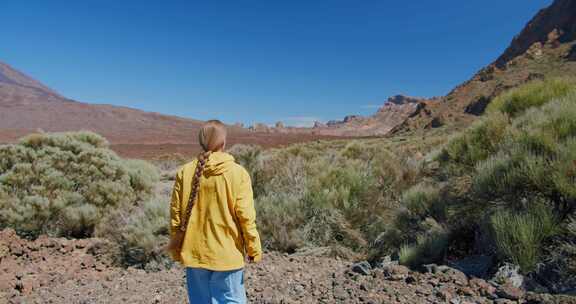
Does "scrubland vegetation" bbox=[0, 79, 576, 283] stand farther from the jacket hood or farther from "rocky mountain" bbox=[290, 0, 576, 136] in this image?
"rocky mountain" bbox=[290, 0, 576, 136]

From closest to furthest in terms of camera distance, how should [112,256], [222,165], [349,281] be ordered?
[222,165] → [349,281] → [112,256]

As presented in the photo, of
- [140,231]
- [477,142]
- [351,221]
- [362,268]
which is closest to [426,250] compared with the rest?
[362,268]

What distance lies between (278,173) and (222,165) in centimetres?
496

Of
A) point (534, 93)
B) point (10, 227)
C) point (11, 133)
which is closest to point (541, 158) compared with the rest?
point (534, 93)

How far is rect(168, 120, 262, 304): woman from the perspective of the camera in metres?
2.53

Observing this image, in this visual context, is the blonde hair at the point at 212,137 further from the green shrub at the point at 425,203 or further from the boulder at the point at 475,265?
the green shrub at the point at 425,203

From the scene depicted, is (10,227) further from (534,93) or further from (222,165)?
(534,93)

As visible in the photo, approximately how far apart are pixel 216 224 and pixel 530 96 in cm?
716

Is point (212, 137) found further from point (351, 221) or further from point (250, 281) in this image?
point (351, 221)

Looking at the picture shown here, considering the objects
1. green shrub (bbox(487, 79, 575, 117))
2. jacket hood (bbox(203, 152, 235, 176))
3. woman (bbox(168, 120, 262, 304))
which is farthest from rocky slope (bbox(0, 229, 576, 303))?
green shrub (bbox(487, 79, 575, 117))

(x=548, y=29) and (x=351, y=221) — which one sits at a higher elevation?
(x=548, y=29)

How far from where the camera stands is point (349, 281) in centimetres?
364

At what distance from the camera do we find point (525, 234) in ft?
10.0

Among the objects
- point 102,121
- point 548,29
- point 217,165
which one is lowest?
point 217,165
